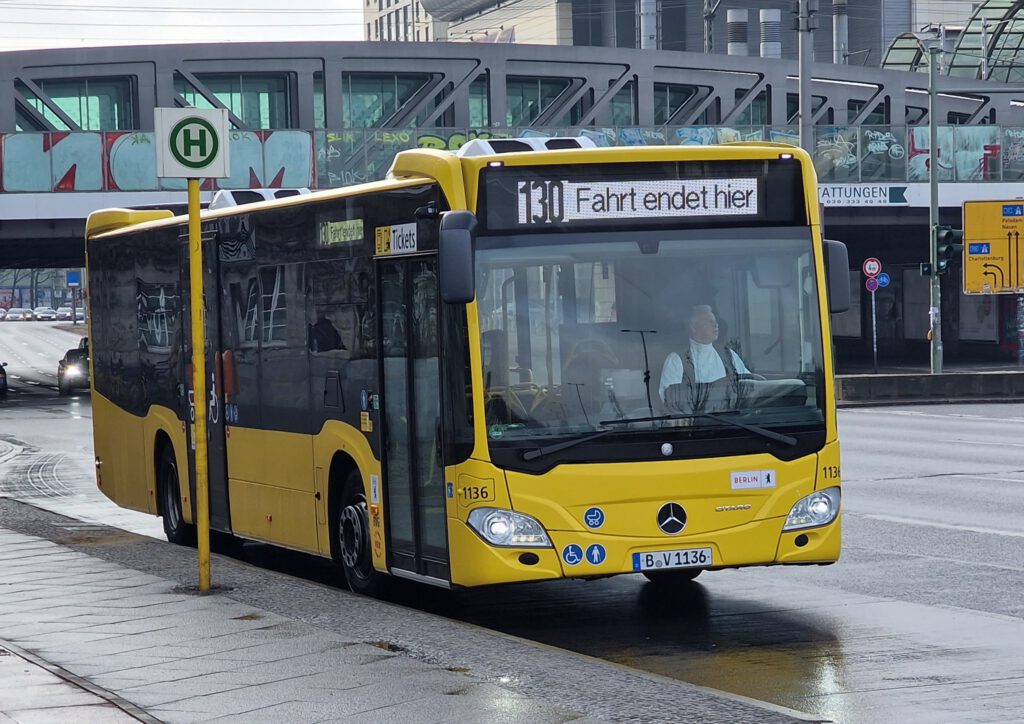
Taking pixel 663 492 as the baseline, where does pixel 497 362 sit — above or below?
above

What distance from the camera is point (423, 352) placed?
1019 centimetres

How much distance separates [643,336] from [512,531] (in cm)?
130

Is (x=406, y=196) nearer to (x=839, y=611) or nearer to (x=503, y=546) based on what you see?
(x=503, y=546)

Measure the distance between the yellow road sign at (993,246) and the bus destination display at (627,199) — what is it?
120 ft

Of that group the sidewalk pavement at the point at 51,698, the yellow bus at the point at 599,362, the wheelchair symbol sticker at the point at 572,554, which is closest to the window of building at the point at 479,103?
the yellow bus at the point at 599,362

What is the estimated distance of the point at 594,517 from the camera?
964cm

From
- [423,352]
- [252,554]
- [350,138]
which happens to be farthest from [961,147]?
[423,352]

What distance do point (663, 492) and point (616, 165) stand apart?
1.88 metres

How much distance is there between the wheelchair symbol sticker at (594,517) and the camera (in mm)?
9633

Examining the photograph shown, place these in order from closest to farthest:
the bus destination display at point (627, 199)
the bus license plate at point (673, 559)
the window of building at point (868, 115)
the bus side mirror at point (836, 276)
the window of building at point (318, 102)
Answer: the bus license plate at point (673, 559) → the bus destination display at point (627, 199) → the bus side mirror at point (836, 276) → the window of building at point (318, 102) → the window of building at point (868, 115)

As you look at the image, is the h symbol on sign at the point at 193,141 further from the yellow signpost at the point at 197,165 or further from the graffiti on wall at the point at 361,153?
the graffiti on wall at the point at 361,153

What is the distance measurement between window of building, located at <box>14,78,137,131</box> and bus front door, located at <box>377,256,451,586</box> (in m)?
49.5

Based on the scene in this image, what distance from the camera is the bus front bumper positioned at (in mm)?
9602

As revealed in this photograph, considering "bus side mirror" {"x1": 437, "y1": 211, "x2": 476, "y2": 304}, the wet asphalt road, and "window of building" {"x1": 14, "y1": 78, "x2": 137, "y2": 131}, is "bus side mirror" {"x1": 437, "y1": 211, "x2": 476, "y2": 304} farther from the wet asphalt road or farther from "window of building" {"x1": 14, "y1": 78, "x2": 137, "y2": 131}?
"window of building" {"x1": 14, "y1": 78, "x2": 137, "y2": 131}
